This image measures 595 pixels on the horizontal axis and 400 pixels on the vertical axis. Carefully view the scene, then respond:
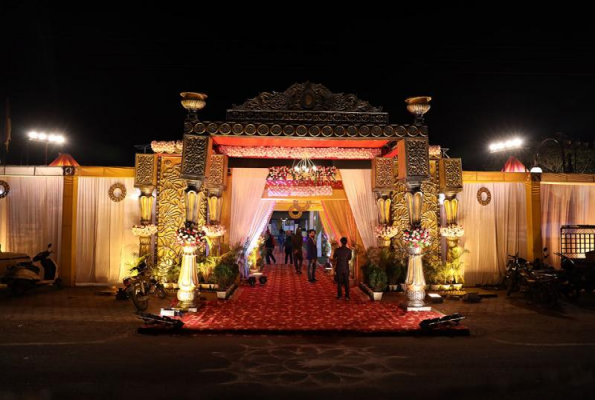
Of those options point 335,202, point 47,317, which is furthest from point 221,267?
point 335,202

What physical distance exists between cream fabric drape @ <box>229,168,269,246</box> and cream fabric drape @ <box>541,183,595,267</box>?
22.5 ft

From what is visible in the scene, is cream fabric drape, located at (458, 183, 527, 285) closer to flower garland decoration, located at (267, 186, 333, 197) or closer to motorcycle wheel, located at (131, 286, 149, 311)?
flower garland decoration, located at (267, 186, 333, 197)

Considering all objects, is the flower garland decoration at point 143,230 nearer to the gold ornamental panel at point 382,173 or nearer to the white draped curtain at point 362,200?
the white draped curtain at point 362,200

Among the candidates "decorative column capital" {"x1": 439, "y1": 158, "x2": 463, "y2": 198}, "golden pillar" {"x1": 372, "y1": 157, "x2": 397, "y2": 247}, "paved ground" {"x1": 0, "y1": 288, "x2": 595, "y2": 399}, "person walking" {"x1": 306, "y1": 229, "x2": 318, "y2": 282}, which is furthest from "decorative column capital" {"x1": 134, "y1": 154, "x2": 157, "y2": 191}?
"decorative column capital" {"x1": 439, "y1": 158, "x2": 463, "y2": 198}

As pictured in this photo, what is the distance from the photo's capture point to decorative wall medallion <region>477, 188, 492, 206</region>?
10.3 meters

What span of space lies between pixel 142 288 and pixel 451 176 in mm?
6925

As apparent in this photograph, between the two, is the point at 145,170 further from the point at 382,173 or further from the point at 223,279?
the point at 382,173

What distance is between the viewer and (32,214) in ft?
33.3

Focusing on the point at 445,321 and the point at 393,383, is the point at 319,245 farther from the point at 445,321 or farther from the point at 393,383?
the point at 393,383

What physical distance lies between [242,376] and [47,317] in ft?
14.5

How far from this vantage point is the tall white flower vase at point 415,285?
295 inches

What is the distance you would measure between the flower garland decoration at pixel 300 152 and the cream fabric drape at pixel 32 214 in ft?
14.3

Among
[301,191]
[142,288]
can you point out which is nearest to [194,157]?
[142,288]

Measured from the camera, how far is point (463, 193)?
406 inches
